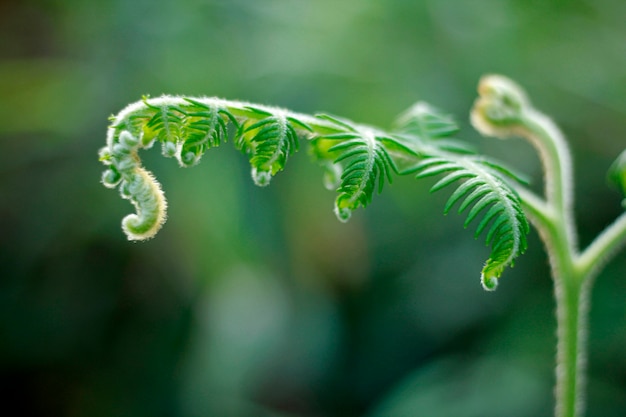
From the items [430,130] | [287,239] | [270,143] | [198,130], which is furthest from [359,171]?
[287,239]

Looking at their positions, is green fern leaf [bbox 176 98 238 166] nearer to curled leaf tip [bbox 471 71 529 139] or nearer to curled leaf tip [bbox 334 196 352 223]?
curled leaf tip [bbox 334 196 352 223]

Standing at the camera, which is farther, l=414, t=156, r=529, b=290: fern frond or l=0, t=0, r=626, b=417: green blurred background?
l=0, t=0, r=626, b=417: green blurred background

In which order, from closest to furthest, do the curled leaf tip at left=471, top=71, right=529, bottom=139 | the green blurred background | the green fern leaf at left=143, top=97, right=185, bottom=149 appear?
the green fern leaf at left=143, top=97, right=185, bottom=149 < the curled leaf tip at left=471, top=71, right=529, bottom=139 < the green blurred background

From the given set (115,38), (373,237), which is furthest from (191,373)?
(115,38)

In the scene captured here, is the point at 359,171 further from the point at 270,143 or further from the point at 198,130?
the point at 198,130

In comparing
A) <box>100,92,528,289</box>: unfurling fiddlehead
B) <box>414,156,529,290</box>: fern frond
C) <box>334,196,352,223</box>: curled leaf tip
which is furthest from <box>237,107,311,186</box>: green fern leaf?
<box>414,156,529,290</box>: fern frond

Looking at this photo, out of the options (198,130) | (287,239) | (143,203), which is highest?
(287,239)

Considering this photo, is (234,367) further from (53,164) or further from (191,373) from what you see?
(53,164)

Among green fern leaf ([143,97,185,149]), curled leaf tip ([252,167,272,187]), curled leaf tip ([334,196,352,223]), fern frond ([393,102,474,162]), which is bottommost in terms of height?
curled leaf tip ([334,196,352,223])
